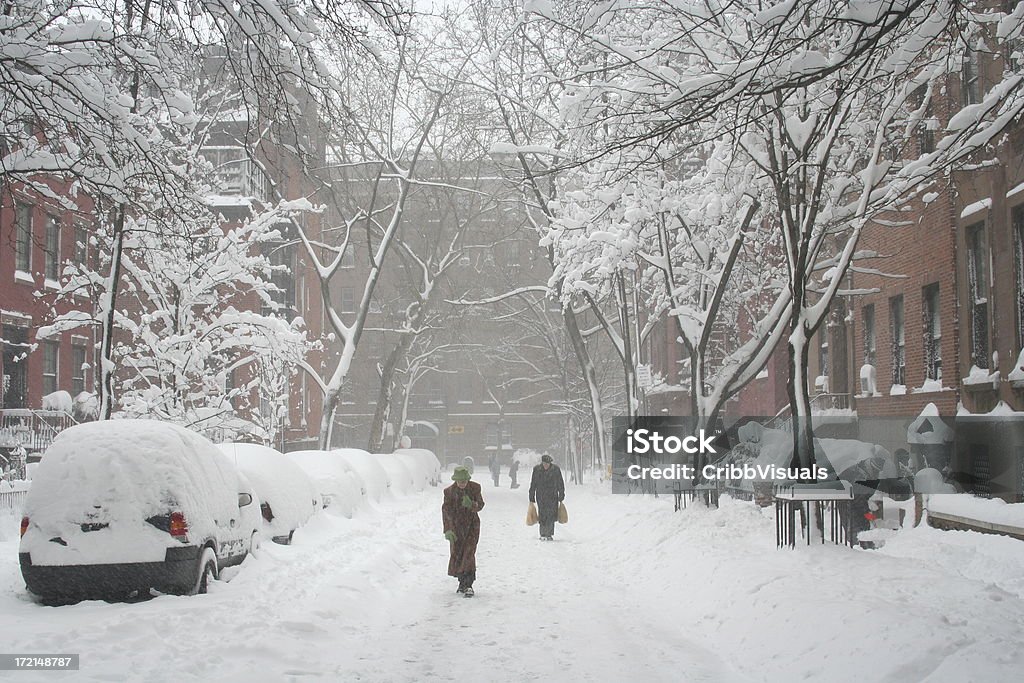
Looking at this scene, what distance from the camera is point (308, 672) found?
304 inches

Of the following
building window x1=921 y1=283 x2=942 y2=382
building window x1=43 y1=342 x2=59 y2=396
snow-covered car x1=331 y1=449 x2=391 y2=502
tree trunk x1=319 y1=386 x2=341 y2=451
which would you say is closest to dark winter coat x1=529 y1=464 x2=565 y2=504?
snow-covered car x1=331 y1=449 x2=391 y2=502

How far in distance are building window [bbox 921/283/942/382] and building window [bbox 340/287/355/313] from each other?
59.8 metres

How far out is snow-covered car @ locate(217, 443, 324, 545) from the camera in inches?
550

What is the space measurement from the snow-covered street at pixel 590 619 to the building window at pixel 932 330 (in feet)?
23.6

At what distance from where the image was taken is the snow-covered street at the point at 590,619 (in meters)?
7.42

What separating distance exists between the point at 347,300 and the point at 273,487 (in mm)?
65161

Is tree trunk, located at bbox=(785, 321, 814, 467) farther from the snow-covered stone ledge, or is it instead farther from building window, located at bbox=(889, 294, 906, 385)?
building window, located at bbox=(889, 294, 906, 385)

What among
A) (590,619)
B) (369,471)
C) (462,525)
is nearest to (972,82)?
(462,525)

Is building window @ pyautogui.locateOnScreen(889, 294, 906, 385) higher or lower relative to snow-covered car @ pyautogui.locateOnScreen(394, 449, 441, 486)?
higher

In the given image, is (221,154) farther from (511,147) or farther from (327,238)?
(511,147)

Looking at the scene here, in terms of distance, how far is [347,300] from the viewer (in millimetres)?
78500

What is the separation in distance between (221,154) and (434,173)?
450 inches

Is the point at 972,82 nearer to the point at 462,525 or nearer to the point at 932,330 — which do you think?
the point at 932,330

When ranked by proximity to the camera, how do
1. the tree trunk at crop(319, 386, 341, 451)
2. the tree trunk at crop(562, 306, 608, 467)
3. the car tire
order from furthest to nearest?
the tree trunk at crop(319, 386, 341, 451) → the tree trunk at crop(562, 306, 608, 467) → the car tire
